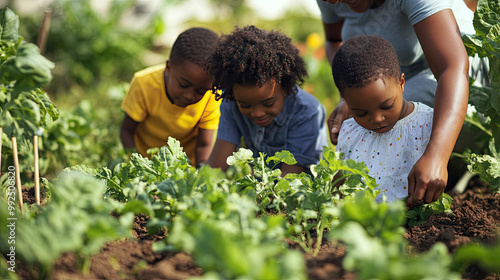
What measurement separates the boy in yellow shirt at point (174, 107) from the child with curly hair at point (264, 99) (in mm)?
321

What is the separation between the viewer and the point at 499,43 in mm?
2287

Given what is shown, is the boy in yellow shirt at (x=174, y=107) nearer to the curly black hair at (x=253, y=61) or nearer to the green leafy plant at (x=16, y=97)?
the curly black hair at (x=253, y=61)

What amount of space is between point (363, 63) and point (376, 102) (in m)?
0.18

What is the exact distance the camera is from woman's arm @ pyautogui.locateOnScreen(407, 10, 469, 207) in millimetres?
1984

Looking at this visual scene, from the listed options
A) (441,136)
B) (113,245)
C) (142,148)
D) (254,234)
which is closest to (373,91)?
(441,136)

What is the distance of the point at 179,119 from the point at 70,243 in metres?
2.24

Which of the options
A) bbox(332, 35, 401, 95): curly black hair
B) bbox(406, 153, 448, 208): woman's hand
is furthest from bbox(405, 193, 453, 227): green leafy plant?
bbox(332, 35, 401, 95): curly black hair

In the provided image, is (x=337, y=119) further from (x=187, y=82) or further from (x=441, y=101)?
(x=187, y=82)

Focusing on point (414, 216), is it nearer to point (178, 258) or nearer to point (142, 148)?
point (178, 258)

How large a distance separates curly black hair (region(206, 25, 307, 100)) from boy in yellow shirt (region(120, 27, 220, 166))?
1.17 ft

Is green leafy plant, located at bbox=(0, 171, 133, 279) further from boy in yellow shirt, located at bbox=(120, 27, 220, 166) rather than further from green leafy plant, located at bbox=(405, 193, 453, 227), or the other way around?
boy in yellow shirt, located at bbox=(120, 27, 220, 166)

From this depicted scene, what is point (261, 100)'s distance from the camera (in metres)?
2.64

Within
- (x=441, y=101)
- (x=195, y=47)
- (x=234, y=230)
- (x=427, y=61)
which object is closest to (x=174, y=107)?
(x=195, y=47)

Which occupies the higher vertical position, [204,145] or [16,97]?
[16,97]
